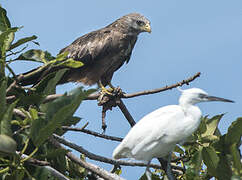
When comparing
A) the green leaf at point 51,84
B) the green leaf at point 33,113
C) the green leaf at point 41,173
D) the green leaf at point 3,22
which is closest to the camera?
the green leaf at point 33,113

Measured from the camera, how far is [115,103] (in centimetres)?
448

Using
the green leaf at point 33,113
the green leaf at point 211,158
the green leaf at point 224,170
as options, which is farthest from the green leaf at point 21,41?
the green leaf at point 224,170

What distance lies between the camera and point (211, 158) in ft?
9.12

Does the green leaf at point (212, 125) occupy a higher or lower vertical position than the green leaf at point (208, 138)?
higher

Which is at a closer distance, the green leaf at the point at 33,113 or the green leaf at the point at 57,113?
the green leaf at the point at 57,113

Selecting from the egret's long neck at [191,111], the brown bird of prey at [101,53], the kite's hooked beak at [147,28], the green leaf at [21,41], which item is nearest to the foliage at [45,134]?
the green leaf at [21,41]

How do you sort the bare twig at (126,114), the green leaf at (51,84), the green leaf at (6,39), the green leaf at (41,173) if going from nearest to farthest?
the green leaf at (41,173) → the green leaf at (51,84) → the green leaf at (6,39) → the bare twig at (126,114)

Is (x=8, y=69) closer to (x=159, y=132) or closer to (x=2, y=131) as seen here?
(x=2, y=131)

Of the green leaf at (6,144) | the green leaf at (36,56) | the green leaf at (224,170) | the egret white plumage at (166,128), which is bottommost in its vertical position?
the green leaf at (224,170)

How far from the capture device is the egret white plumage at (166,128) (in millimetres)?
2543

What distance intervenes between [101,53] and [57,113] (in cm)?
442

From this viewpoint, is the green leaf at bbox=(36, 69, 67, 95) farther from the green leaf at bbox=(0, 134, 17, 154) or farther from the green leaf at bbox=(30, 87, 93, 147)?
the green leaf at bbox=(0, 134, 17, 154)

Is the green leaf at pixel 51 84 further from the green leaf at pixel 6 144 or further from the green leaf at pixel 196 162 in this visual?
the green leaf at pixel 196 162

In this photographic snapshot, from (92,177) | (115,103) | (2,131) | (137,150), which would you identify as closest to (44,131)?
(2,131)
